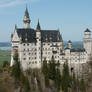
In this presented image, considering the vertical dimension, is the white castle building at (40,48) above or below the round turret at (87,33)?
below

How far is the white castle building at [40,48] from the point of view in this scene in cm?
6216

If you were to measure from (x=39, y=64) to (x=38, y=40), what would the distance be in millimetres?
6774

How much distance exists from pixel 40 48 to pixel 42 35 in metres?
4.05

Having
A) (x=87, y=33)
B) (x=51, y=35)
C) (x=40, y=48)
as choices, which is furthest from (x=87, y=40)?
(x=40, y=48)

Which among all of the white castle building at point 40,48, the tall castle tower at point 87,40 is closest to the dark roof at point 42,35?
the white castle building at point 40,48

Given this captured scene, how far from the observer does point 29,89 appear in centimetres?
4866

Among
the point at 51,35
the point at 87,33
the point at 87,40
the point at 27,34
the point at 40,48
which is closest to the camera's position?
the point at 27,34

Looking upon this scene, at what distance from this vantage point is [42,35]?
6556cm

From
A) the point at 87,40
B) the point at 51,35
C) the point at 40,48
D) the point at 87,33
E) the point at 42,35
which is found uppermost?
the point at 87,33

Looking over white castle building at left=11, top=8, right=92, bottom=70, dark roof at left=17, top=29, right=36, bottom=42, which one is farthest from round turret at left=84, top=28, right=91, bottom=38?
dark roof at left=17, top=29, right=36, bottom=42

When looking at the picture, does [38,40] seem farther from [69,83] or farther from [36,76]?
[69,83]

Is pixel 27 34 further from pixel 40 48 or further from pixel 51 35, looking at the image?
pixel 51 35

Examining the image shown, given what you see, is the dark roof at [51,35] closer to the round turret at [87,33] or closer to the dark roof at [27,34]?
the dark roof at [27,34]

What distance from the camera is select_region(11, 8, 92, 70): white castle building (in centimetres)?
6216
